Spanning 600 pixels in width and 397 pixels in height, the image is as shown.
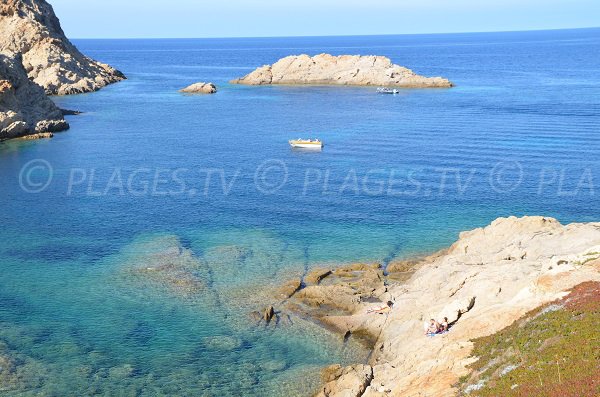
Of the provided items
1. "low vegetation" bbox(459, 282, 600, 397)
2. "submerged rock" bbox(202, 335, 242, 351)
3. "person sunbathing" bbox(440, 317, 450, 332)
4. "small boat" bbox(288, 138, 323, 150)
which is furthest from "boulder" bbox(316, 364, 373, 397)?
"small boat" bbox(288, 138, 323, 150)

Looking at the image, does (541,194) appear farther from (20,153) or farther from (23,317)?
(20,153)

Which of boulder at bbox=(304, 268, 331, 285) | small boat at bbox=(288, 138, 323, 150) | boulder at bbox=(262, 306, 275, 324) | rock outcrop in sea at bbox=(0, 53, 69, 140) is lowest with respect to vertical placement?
boulder at bbox=(262, 306, 275, 324)

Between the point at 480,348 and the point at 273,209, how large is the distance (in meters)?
46.5

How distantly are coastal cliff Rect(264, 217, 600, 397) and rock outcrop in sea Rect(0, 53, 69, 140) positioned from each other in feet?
301

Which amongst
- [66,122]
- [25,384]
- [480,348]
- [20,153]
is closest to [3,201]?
[20,153]

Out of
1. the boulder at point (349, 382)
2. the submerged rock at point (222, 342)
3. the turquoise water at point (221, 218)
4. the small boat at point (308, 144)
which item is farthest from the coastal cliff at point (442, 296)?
the small boat at point (308, 144)

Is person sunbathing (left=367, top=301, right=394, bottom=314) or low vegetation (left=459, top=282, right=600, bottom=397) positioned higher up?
low vegetation (left=459, top=282, right=600, bottom=397)

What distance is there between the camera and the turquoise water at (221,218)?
159ft

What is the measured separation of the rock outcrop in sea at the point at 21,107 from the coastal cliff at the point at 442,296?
9172cm

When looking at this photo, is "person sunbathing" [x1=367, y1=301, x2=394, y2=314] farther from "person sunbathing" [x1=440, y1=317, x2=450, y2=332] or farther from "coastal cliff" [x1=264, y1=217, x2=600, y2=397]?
"person sunbathing" [x1=440, y1=317, x2=450, y2=332]

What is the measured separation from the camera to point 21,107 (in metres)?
134

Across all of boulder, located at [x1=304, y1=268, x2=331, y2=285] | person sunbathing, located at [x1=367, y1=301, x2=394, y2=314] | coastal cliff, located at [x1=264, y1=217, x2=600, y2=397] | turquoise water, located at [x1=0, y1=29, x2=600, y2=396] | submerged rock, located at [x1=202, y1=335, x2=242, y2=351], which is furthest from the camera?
boulder, located at [x1=304, y1=268, x2=331, y2=285]

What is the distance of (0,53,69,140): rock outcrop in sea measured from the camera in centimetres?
12706

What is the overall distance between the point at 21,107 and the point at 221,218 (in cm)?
7746
